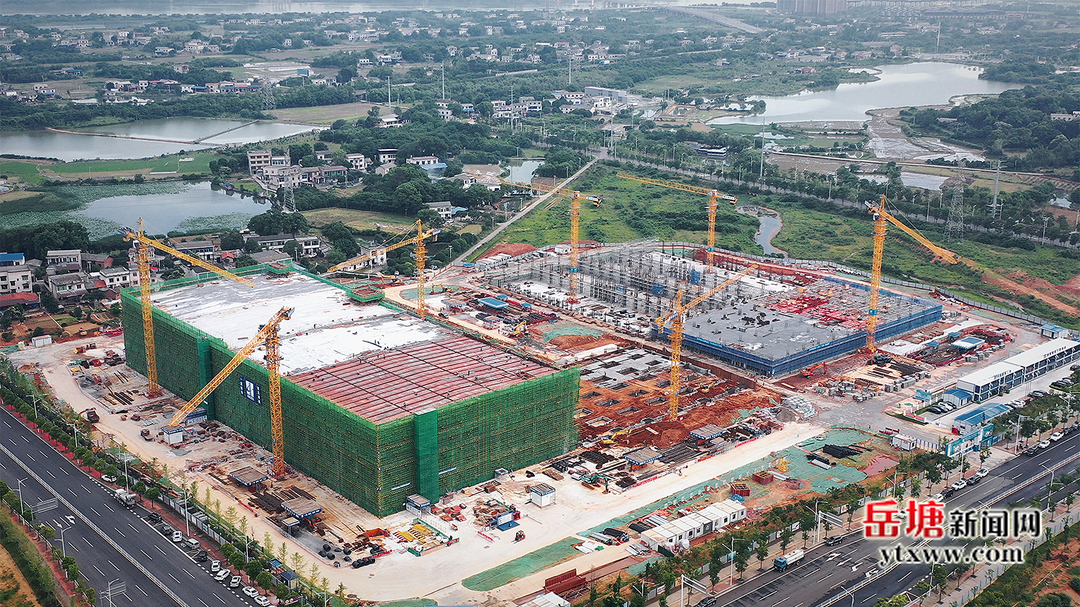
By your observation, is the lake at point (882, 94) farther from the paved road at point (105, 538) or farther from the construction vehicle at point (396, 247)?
the paved road at point (105, 538)

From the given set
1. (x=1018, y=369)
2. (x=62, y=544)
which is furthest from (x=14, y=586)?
(x=1018, y=369)

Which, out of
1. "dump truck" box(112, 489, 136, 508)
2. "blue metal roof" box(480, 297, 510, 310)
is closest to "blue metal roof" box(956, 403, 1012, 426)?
"blue metal roof" box(480, 297, 510, 310)

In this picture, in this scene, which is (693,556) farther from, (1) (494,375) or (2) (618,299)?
(2) (618,299)

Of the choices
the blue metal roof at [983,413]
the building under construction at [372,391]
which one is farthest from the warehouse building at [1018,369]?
the building under construction at [372,391]

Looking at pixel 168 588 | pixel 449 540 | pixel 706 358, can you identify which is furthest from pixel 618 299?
pixel 168 588

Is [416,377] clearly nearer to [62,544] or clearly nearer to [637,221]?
[62,544]
